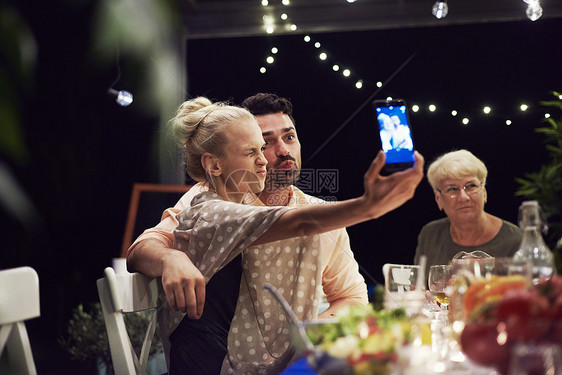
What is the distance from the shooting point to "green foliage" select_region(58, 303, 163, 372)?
288 cm

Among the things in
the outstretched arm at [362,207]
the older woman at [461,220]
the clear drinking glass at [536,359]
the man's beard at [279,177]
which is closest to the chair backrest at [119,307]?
the outstretched arm at [362,207]

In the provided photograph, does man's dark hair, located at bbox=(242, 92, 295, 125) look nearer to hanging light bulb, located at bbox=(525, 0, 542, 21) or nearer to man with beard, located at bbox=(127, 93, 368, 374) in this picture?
man with beard, located at bbox=(127, 93, 368, 374)

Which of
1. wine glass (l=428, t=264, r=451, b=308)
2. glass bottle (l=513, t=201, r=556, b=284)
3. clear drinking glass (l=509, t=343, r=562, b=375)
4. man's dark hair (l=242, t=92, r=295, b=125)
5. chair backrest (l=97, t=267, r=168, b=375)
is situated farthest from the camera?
man's dark hair (l=242, t=92, r=295, b=125)

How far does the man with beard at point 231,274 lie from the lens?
132 cm

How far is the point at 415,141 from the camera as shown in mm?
2387

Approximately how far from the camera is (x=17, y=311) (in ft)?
3.81

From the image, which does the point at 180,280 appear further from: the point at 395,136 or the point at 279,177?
the point at 279,177

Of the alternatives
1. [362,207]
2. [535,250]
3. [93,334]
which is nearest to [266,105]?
[362,207]

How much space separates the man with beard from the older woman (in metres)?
0.52

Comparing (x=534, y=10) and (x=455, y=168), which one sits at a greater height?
(x=534, y=10)

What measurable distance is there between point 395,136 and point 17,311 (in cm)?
81

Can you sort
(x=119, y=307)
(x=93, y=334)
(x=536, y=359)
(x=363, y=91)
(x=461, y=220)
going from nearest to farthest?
(x=536, y=359) → (x=119, y=307) → (x=461, y=220) → (x=363, y=91) → (x=93, y=334)

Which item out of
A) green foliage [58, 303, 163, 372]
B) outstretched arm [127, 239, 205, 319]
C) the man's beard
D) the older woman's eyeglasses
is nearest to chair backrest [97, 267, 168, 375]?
outstretched arm [127, 239, 205, 319]

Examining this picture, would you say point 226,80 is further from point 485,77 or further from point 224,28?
point 485,77
